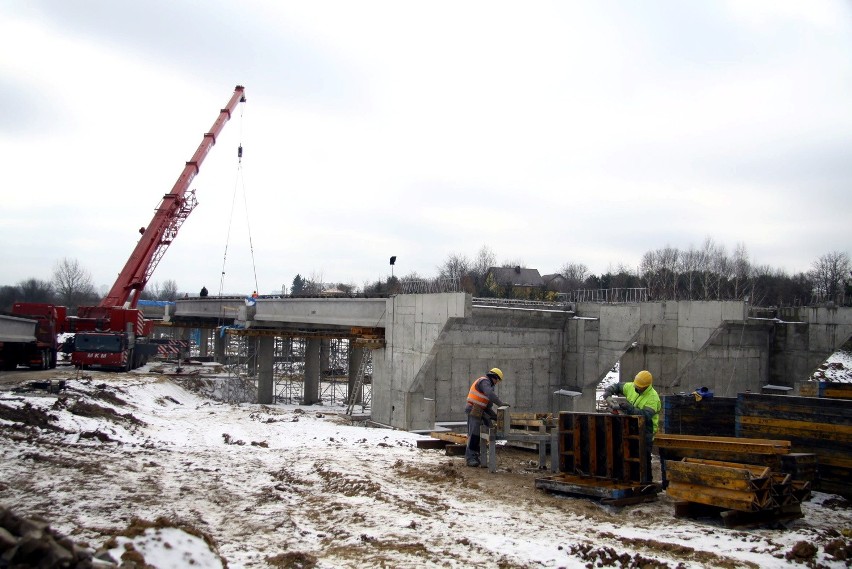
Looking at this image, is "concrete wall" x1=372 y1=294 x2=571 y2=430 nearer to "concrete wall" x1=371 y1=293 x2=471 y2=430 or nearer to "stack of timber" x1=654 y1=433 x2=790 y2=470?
"concrete wall" x1=371 y1=293 x2=471 y2=430

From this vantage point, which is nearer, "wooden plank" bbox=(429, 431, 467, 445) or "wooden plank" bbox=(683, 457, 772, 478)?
"wooden plank" bbox=(683, 457, 772, 478)

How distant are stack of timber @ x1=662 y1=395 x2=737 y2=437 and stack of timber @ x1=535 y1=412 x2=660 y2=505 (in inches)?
133

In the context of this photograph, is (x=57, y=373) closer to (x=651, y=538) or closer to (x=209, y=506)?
(x=209, y=506)

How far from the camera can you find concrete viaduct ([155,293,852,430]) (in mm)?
20453

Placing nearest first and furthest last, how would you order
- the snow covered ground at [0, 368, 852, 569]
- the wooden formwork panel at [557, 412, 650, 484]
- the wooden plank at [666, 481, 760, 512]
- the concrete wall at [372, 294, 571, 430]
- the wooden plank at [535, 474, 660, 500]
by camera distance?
1. the snow covered ground at [0, 368, 852, 569]
2. the wooden plank at [666, 481, 760, 512]
3. the wooden plank at [535, 474, 660, 500]
4. the wooden formwork panel at [557, 412, 650, 484]
5. the concrete wall at [372, 294, 571, 430]

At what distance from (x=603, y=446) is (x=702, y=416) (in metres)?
3.59

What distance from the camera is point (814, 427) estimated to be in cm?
938

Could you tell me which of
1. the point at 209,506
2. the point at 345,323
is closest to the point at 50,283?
the point at 345,323

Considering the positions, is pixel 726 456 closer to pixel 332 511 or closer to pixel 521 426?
pixel 521 426

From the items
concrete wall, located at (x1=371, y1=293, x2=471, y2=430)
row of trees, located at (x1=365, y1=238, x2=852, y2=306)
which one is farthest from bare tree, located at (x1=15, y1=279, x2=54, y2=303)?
concrete wall, located at (x1=371, y1=293, x2=471, y2=430)

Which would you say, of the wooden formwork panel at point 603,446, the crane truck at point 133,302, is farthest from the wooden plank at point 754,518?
the crane truck at point 133,302

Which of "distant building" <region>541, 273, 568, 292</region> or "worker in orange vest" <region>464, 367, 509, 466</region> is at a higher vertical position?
"distant building" <region>541, 273, 568, 292</region>

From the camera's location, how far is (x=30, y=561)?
395 centimetres

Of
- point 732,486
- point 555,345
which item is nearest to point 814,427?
point 732,486
